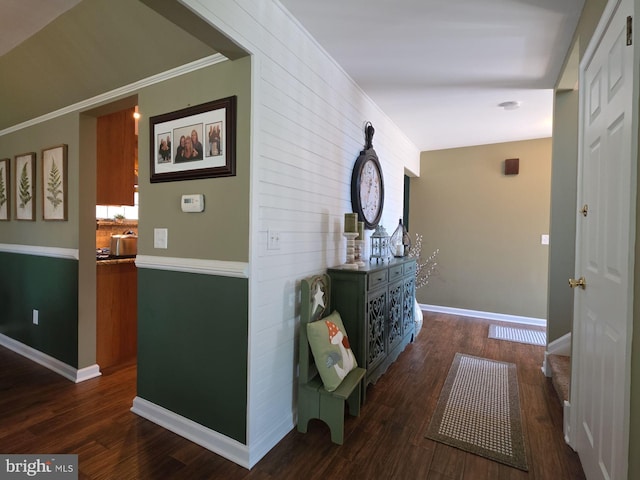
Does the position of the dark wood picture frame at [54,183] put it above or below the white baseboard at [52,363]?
above

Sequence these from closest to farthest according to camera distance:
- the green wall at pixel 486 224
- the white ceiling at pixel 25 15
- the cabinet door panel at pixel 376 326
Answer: the white ceiling at pixel 25 15
the cabinet door panel at pixel 376 326
the green wall at pixel 486 224

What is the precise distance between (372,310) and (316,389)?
71cm

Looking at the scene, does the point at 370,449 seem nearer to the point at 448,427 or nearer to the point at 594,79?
the point at 448,427

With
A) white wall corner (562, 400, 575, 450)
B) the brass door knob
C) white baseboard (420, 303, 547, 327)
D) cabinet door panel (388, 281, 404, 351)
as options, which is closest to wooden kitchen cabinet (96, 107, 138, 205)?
cabinet door panel (388, 281, 404, 351)

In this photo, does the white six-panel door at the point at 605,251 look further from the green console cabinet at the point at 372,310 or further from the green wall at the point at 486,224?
the green wall at the point at 486,224

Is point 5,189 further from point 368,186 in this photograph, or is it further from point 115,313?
point 368,186

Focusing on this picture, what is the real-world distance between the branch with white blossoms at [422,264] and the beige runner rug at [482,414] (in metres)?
2.10

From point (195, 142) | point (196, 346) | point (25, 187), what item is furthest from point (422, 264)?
point (25, 187)

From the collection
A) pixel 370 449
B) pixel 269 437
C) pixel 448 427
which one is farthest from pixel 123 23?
pixel 448 427

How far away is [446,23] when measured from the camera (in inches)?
77.4

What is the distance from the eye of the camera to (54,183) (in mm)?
2768

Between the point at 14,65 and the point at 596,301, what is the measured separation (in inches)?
161

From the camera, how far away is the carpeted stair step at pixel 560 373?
2277 millimetres

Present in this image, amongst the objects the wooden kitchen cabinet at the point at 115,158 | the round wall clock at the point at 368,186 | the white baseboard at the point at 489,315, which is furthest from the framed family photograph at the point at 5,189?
the white baseboard at the point at 489,315
